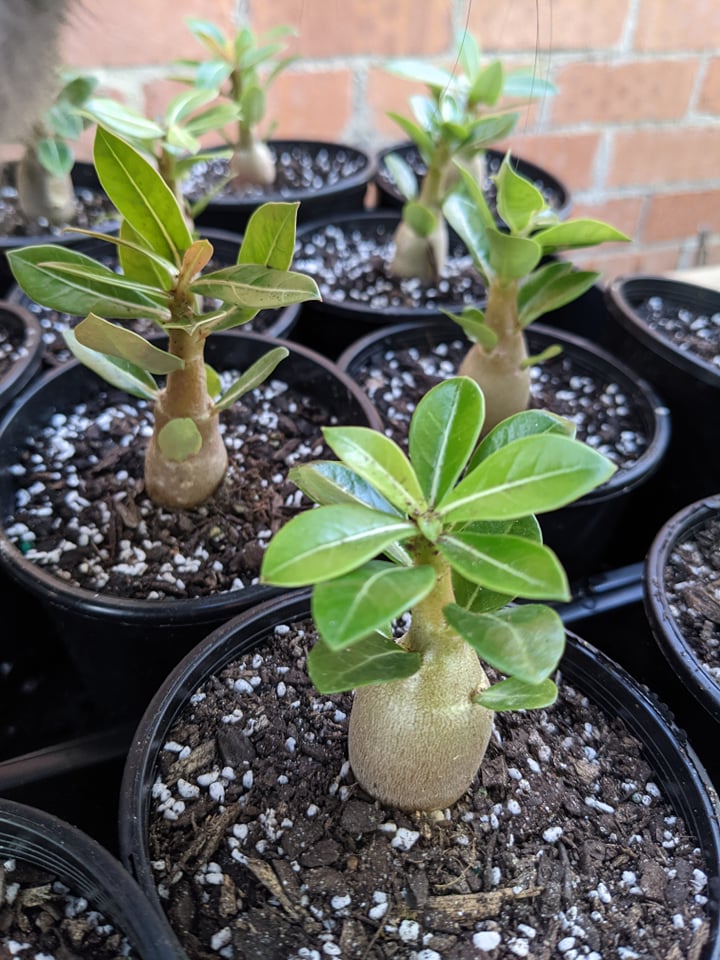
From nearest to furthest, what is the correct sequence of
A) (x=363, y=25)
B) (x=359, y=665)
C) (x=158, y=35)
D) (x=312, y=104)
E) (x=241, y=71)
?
(x=359, y=665) → (x=241, y=71) → (x=158, y=35) → (x=363, y=25) → (x=312, y=104)

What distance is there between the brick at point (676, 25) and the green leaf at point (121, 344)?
1602mm

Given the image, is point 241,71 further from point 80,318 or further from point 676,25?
point 676,25

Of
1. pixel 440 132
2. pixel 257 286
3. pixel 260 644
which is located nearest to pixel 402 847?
pixel 260 644

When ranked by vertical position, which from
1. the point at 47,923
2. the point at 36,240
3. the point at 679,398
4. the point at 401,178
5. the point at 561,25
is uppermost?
the point at 561,25

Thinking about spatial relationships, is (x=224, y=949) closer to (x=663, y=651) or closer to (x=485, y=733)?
(x=485, y=733)

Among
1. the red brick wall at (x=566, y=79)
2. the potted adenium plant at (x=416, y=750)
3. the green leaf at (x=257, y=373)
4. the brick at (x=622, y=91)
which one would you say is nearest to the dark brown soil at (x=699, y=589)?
the potted adenium plant at (x=416, y=750)

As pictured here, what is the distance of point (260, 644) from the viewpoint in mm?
697

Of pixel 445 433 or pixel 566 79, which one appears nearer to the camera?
pixel 445 433

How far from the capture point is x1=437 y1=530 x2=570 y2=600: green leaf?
40 centimetres

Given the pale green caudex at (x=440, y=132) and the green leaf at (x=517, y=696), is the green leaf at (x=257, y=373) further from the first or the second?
the pale green caudex at (x=440, y=132)

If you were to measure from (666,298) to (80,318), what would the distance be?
3.02ft

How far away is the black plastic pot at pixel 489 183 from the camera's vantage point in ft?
4.83

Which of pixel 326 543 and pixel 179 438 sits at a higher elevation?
pixel 326 543

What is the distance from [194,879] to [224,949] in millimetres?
52
